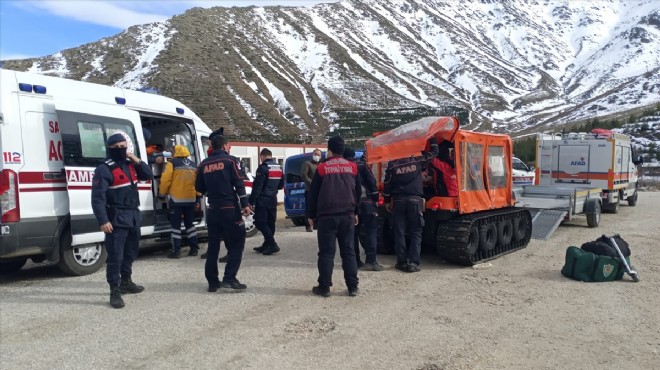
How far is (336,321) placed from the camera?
5.30 meters

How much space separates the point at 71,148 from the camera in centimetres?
679

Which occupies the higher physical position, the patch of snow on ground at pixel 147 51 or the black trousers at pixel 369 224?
the patch of snow on ground at pixel 147 51

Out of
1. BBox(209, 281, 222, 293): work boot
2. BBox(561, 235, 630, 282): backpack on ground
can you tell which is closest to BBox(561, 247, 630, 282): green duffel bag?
BBox(561, 235, 630, 282): backpack on ground

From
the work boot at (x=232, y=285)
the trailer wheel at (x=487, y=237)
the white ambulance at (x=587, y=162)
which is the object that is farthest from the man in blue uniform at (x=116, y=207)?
the white ambulance at (x=587, y=162)

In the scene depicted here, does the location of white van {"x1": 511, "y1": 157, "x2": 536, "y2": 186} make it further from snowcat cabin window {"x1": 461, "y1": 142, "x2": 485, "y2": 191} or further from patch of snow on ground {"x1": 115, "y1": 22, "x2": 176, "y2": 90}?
patch of snow on ground {"x1": 115, "y1": 22, "x2": 176, "y2": 90}

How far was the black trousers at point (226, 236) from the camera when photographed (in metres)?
6.20

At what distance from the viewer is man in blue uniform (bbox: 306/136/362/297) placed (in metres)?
6.16

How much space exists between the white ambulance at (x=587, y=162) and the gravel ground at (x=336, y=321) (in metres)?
7.67

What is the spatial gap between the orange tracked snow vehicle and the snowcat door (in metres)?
4.01

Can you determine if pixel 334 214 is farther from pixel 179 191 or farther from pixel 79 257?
pixel 79 257

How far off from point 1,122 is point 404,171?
517 centimetres

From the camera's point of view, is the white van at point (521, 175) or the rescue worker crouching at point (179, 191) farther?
the white van at point (521, 175)

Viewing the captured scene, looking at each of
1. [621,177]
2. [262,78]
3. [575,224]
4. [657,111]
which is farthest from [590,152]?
[262,78]

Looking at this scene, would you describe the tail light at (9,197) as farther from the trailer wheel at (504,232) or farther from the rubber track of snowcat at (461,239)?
the trailer wheel at (504,232)
